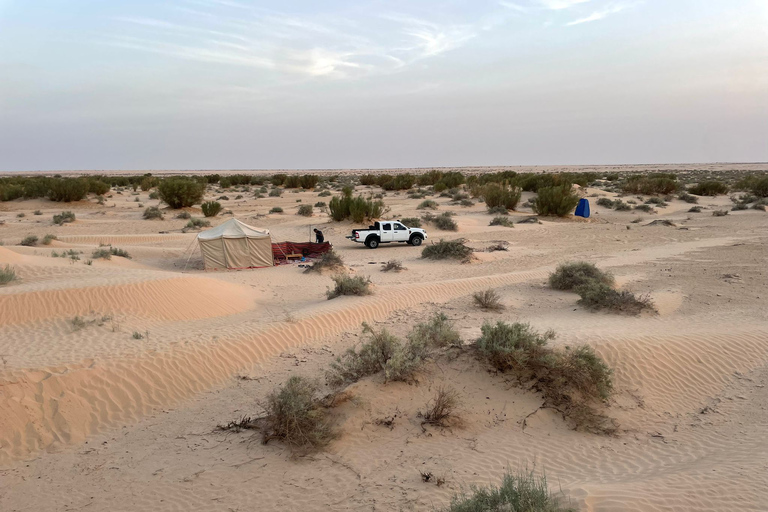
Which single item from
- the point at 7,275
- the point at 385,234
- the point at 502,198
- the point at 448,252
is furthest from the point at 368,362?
the point at 502,198

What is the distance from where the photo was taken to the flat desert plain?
6.14 metres

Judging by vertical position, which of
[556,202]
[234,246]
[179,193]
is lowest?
[234,246]

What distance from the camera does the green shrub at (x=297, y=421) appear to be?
6934mm

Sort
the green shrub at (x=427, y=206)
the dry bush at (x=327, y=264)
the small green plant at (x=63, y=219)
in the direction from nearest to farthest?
the dry bush at (x=327, y=264) < the small green plant at (x=63, y=219) < the green shrub at (x=427, y=206)

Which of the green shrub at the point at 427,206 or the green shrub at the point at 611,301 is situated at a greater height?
the green shrub at the point at 427,206

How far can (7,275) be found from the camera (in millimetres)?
13656

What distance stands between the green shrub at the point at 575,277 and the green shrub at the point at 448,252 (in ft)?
16.6

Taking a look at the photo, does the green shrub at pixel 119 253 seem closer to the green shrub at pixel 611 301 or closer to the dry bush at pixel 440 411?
the green shrub at pixel 611 301

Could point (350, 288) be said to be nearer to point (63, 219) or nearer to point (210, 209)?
point (210, 209)

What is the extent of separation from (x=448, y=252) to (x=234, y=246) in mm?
7792

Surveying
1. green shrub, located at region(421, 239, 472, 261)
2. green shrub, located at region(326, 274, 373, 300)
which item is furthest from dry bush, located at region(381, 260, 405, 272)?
green shrub, located at region(326, 274, 373, 300)

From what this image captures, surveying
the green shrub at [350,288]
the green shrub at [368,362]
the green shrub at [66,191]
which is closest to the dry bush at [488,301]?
the green shrub at [350,288]

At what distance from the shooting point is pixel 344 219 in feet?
99.8

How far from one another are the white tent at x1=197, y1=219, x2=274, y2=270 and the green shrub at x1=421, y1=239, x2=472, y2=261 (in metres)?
6.00
